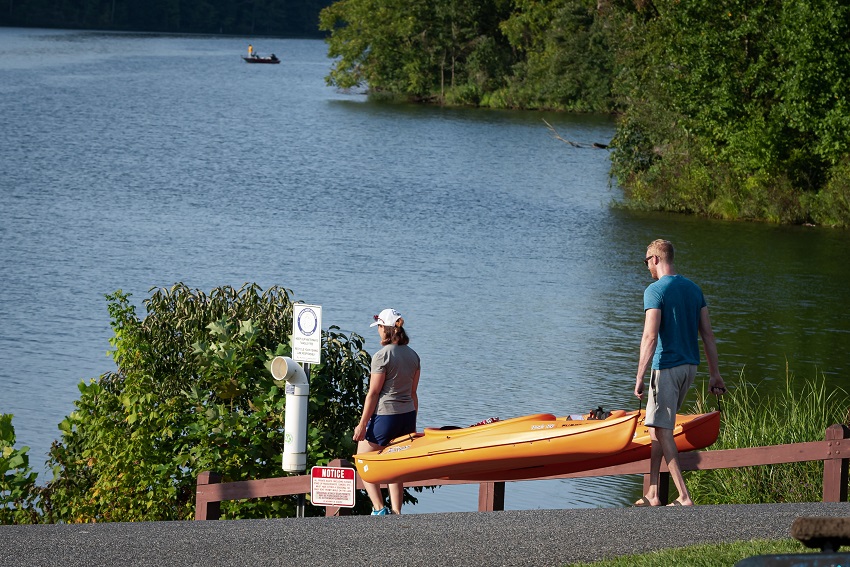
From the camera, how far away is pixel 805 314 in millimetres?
26141

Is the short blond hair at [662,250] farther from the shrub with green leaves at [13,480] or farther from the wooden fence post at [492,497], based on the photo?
the shrub with green leaves at [13,480]

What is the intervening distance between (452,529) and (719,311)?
1762 cm

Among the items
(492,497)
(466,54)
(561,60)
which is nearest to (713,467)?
(492,497)

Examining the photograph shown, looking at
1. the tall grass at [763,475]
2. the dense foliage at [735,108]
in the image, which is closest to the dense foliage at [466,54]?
the dense foliage at [735,108]

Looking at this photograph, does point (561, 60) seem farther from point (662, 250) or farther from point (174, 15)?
point (174, 15)

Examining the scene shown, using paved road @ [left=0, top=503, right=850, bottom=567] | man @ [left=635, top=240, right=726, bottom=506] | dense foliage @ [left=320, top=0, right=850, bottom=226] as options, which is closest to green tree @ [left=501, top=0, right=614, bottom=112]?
dense foliage @ [left=320, top=0, right=850, bottom=226]

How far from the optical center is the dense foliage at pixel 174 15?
546 feet

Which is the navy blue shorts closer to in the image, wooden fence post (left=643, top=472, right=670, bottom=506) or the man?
wooden fence post (left=643, top=472, right=670, bottom=506)

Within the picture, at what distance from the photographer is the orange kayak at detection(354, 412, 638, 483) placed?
36.4 feet

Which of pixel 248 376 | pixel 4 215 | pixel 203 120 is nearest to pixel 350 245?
pixel 4 215

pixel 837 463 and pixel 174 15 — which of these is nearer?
pixel 837 463

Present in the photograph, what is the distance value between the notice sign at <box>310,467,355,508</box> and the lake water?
4.46 metres

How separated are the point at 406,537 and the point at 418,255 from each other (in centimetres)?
2334

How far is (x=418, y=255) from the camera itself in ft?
105
